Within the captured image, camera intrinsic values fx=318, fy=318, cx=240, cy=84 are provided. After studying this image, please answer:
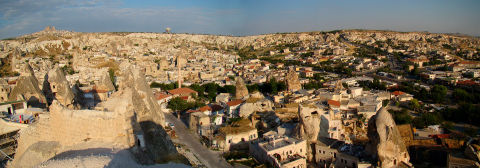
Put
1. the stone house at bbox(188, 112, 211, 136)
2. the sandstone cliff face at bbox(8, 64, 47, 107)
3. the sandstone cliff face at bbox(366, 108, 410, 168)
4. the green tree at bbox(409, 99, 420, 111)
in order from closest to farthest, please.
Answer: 1. the sandstone cliff face at bbox(366, 108, 410, 168)
2. the sandstone cliff face at bbox(8, 64, 47, 107)
3. the stone house at bbox(188, 112, 211, 136)
4. the green tree at bbox(409, 99, 420, 111)

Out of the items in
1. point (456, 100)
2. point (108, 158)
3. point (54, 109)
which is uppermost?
point (54, 109)

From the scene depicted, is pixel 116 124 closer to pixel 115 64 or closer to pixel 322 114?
pixel 322 114

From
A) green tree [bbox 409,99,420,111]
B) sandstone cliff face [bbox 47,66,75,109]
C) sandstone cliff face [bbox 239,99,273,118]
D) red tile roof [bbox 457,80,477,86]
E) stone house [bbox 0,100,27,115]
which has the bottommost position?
green tree [bbox 409,99,420,111]

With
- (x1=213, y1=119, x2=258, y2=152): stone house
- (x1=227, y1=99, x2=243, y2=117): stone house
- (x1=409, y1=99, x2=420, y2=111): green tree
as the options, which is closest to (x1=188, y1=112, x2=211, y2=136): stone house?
(x1=213, y1=119, x2=258, y2=152): stone house

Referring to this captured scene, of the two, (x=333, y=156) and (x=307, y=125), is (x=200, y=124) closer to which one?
(x=307, y=125)

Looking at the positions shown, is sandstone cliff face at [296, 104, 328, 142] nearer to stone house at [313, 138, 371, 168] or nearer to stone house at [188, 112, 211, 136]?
stone house at [313, 138, 371, 168]

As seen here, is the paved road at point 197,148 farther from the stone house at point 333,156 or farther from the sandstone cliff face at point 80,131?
the sandstone cliff face at point 80,131

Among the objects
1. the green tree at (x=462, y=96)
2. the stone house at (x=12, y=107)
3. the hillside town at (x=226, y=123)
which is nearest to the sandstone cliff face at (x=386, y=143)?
the hillside town at (x=226, y=123)

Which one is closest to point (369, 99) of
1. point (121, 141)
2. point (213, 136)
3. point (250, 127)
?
point (250, 127)

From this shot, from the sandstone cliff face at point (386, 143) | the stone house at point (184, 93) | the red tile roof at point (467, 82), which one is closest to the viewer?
the sandstone cliff face at point (386, 143)
